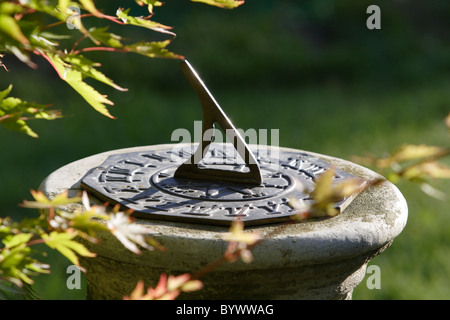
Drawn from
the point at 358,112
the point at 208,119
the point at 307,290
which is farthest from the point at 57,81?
the point at 307,290

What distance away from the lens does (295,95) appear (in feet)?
18.6

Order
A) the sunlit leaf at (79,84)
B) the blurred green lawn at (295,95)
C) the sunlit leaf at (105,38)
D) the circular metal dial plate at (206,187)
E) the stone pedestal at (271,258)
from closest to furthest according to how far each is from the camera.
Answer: the sunlit leaf at (105,38) < the sunlit leaf at (79,84) < the stone pedestal at (271,258) < the circular metal dial plate at (206,187) < the blurred green lawn at (295,95)

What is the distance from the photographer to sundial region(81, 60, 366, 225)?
56.6 inches

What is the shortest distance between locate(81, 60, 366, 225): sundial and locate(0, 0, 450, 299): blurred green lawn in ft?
3.76

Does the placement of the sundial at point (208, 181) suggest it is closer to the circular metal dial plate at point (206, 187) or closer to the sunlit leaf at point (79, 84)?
the circular metal dial plate at point (206, 187)

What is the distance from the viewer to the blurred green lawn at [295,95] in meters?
3.33

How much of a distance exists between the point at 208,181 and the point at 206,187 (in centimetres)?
6

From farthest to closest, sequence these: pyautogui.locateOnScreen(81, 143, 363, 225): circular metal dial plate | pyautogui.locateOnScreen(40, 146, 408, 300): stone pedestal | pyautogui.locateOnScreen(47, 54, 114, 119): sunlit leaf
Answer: pyautogui.locateOnScreen(81, 143, 363, 225): circular metal dial plate → pyautogui.locateOnScreen(40, 146, 408, 300): stone pedestal → pyautogui.locateOnScreen(47, 54, 114, 119): sunlit leaf

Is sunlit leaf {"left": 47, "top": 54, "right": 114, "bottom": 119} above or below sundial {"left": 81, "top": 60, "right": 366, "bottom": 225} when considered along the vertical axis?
above

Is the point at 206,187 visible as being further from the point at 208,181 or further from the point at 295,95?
the point at 295,95

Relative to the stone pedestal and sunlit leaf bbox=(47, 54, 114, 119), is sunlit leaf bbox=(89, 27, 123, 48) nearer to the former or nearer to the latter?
sunlit leaf bbox=(47, 54, 114, 119)

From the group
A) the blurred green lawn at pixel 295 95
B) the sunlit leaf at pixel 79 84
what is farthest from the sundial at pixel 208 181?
the blurred green lawn at pixel 295 95

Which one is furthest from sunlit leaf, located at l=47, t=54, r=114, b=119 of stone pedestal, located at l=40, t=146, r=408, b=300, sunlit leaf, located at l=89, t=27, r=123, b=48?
stone pedestal, located at l=40, t=146, r=408, b=300

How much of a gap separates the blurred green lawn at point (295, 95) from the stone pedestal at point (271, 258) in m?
1.33
